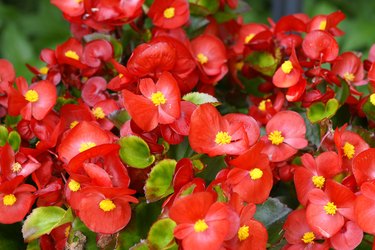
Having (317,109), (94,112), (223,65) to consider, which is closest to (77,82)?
(94,112)

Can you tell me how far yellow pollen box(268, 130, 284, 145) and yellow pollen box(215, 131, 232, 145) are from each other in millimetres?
87

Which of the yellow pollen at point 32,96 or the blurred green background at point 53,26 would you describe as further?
the blurred green background at point 53,26

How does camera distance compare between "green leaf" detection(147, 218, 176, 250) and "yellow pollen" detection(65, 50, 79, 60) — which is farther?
"yellow pollen" detection(65, 50, 79, 60)

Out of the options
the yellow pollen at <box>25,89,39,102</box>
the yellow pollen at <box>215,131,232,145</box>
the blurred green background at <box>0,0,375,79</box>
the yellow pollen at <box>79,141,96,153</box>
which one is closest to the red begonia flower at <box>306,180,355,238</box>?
the yellow pollen at <box>215,131,232,145</box>

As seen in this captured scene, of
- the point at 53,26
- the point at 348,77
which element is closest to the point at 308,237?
Result: the point at 348,77

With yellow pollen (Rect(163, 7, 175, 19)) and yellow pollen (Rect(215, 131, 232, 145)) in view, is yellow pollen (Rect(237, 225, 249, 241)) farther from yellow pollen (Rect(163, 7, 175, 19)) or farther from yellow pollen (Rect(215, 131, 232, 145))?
yellow pollen (Rect(163, 7, 175, 19))

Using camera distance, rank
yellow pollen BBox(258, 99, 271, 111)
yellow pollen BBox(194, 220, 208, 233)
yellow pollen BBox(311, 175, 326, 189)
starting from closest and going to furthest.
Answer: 1. yellow pollen BBox(194, 220, 208, 233)
2. yellow pollen BBox(311, 175, 326, 189)
3. yellow pollen BBox(258, 99, 271, 111)

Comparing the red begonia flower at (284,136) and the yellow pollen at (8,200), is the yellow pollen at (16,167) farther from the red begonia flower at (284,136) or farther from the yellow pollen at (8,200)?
the red begonia flower at (284,136)

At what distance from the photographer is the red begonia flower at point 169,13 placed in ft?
2.73

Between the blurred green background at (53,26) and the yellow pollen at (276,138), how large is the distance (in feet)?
2.94

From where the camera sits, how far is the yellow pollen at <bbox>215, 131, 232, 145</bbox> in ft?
2.08

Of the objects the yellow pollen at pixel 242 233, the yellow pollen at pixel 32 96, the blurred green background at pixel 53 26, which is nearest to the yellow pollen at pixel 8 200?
the yellow pollen at pixel 32 96

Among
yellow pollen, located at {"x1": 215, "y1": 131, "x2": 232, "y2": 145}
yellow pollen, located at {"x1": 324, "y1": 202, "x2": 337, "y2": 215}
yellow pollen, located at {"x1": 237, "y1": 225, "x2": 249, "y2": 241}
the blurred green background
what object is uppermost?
yellow pollen, located at {"x1": 215, "y1": 131, "x2": 232, "y2": 145}

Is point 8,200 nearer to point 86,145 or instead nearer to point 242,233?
point 86,145
